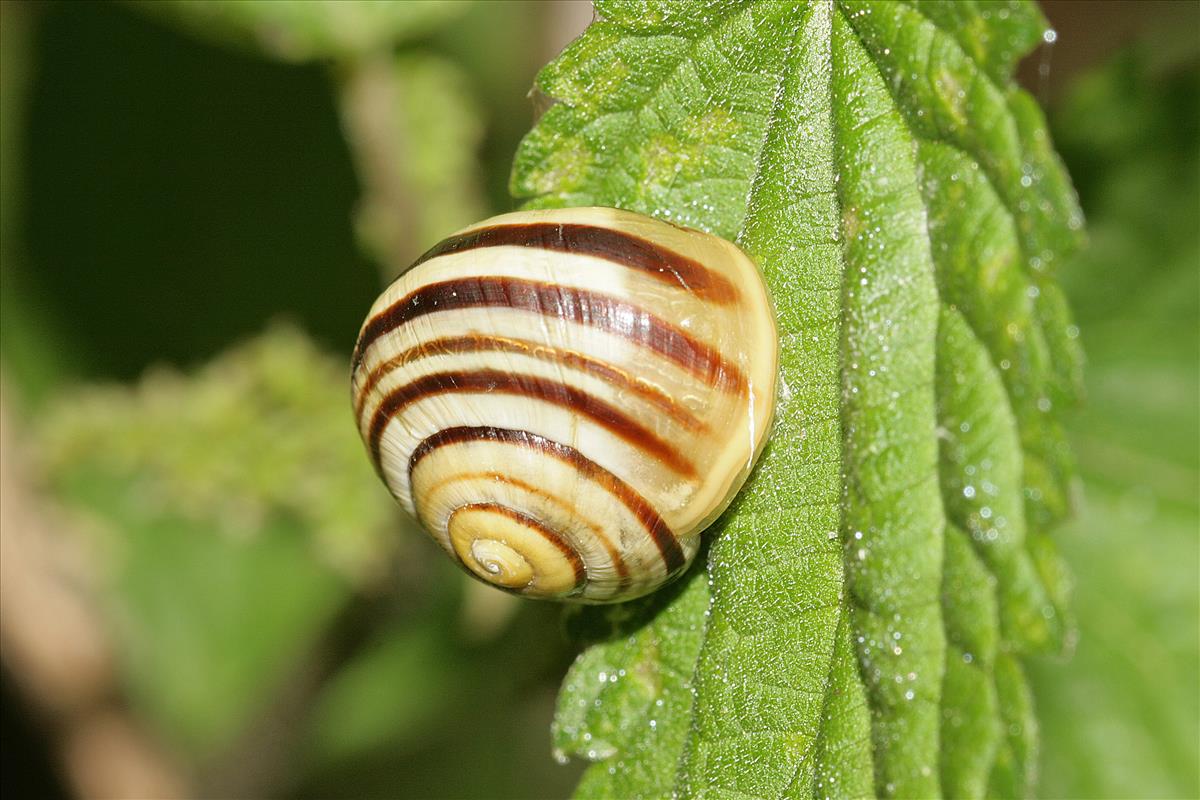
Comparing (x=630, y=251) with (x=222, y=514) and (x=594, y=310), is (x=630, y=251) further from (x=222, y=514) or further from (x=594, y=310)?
(x=222, y=514)

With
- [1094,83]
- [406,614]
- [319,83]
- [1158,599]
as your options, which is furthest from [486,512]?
[319,83]

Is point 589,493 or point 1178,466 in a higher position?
point 589,493

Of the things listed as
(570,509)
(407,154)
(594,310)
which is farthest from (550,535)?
(407,154)

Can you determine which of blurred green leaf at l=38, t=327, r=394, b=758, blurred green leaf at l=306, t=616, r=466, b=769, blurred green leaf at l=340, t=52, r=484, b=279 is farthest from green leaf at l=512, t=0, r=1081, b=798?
blurred green leaf at l=306, t=616, r=466, b=769

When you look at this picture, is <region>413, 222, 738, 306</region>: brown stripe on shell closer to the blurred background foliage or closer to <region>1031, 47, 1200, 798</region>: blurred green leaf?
the blurred background foliage

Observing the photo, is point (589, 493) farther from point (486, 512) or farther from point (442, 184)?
point (442, 184)

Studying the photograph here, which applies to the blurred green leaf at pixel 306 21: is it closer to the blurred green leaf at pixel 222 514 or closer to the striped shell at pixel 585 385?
the blurred green leaf at pixel 222 514
